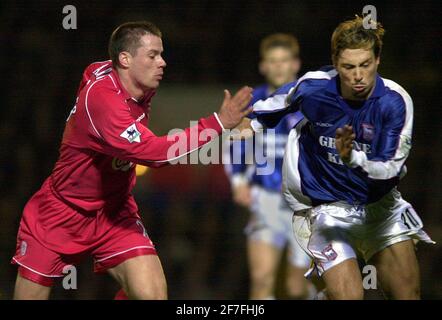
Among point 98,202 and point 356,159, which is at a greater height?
point 356,159

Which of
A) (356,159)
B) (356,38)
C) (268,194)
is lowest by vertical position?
(268,194)

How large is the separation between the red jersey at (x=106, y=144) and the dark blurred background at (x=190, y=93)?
A: 254 centimetres

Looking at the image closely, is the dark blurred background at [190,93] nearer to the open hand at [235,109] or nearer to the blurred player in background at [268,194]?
the blurred player in background at [268,194]

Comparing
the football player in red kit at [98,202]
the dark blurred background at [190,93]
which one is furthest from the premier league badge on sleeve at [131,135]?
the dark blurred background at [190,93]

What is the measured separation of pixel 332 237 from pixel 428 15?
13.0 feet

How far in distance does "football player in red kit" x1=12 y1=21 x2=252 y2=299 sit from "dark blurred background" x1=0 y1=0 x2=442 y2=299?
2440mm

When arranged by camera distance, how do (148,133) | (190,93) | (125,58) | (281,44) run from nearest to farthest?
(148,133), (125,58), (281,44), (190,93)

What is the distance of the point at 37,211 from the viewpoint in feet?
17.0

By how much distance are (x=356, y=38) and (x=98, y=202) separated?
1570 mm

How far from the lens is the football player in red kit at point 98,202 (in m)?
4.99

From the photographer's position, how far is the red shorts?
16.6ft

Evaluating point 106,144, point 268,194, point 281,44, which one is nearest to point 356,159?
point 106,144

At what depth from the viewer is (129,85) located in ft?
16.7

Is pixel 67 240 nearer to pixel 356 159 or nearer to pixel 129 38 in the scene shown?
pixel 129 38
